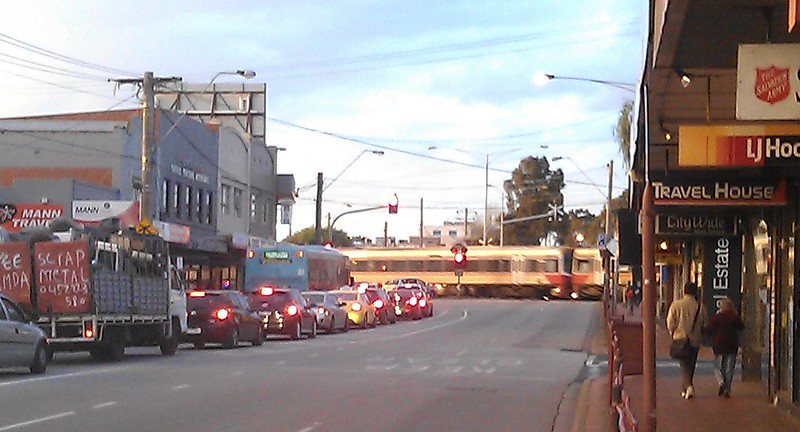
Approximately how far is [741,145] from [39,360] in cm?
1474

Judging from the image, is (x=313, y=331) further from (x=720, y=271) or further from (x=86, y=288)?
(x=86, y=288)

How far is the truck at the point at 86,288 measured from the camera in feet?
78.6

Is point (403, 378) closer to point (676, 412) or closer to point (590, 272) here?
point (676, 412)

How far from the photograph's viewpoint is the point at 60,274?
2411 cm

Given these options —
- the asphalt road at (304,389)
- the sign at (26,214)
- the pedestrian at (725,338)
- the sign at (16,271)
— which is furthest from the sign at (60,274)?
the sign at (26,214)

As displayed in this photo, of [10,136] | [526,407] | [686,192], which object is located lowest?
[526,407]

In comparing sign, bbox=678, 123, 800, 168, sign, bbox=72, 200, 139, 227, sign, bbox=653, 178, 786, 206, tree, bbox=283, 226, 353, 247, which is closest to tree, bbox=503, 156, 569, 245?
tree, bbox=283, 226, 353, 247

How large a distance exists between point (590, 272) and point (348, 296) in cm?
3963

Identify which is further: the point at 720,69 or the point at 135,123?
the point at 135,123

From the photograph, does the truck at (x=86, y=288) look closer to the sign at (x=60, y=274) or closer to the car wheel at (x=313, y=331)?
the sign at (x=60, y=274)

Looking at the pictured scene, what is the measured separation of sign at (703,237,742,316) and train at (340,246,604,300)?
49.2 metres

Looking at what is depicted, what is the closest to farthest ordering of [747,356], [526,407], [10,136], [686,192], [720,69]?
[720,69]
[686,192]
[526,407]
[747,356]
[10,136]

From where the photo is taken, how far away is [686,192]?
16141 mm

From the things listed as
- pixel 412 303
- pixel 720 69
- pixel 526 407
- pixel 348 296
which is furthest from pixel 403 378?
pixel 412 303
